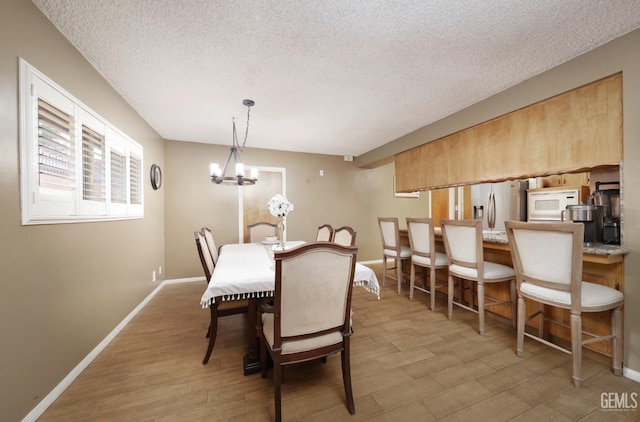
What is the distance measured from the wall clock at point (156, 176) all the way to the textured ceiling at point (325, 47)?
845 mm

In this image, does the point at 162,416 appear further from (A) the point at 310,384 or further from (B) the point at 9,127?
(B) the point at 9,127

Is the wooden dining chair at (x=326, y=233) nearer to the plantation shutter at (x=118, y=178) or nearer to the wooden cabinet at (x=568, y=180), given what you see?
the plantation shutter at (x=118, y=178)

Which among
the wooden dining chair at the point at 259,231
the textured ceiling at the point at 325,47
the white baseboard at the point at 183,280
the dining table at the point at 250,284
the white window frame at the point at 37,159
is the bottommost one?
the white baseboard at the point at 183,280

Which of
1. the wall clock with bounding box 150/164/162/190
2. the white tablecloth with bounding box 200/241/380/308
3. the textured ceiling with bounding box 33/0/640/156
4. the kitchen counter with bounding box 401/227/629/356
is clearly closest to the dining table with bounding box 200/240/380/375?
the white tablecloth with bounding box 200/241/380/308

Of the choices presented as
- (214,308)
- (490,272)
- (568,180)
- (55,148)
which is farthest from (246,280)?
(568,180)

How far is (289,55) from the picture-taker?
6.39ft

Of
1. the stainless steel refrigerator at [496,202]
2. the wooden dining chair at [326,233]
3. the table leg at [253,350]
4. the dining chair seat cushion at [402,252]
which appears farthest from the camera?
the dining chair seat cushion at [402,252]

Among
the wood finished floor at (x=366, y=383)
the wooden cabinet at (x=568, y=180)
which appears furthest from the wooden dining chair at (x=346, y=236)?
the wooden cabinet at (x=568, y=180)

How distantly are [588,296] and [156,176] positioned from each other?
16.5 feet

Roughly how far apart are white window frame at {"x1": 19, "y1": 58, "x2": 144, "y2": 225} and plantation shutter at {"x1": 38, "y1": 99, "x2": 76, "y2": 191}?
0.03 m

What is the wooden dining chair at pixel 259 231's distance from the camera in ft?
12.1

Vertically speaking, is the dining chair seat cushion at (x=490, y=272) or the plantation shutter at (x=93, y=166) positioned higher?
the plantation shutter at (x=93, y=166)

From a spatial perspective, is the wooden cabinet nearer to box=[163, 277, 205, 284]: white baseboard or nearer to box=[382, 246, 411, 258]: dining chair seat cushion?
box=[382, 246, 411, 258]: dining chair seat cushion

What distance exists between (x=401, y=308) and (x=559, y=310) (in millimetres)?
1444
